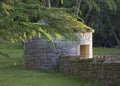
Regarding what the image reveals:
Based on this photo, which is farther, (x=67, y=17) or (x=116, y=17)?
(x=116, y=17)

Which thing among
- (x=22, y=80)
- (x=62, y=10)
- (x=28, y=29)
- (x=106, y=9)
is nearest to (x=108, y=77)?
(x=22, y=80)

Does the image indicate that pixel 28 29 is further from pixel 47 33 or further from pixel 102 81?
pixel 102 81

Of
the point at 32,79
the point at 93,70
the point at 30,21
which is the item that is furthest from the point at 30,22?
the point at 32,79

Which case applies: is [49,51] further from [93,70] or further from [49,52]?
[93,70]

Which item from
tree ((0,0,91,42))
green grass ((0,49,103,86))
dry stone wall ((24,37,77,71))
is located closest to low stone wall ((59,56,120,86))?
green grass ((0,49,103,86))

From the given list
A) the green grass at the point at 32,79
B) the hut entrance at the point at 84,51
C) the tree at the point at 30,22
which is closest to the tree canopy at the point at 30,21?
the tree at the point at 30,22

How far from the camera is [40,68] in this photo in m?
19.1

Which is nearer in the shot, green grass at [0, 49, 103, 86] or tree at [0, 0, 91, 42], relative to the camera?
tree at [0, 0, 91, 42]

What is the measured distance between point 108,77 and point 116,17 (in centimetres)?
3132

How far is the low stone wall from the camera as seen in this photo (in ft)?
41.7

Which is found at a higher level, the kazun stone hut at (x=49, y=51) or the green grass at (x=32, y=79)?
the kazun stone hut at (x=49, y=51)

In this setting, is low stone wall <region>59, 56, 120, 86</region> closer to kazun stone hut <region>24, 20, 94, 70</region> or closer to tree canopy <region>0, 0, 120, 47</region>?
kazun stone hut <region>24, 20, 94, 70</region>

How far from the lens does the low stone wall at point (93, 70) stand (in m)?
12.7

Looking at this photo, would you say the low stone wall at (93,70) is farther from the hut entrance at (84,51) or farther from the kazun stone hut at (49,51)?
the hut entrance at (84,51)
